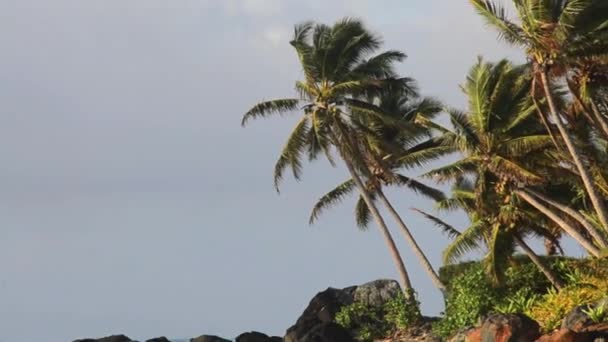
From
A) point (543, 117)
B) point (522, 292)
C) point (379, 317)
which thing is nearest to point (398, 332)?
point (379, 317)

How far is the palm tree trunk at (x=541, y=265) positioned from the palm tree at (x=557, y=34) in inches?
146

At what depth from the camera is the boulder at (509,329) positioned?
87.4ft

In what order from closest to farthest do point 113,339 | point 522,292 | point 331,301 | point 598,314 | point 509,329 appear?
point 509,329, point 598,314, point 522,292, point 331,301, point 113,339

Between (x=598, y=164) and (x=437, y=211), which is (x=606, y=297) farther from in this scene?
(x=437, y=211)

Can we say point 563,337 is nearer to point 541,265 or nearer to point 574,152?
point 574,152

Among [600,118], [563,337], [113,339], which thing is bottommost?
[563,337]

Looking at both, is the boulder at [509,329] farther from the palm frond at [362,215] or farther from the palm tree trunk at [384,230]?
the palm frond at [362,215]

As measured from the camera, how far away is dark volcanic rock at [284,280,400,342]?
142ft

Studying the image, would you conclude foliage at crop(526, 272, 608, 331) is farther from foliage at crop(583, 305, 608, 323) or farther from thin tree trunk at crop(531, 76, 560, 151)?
thin tree trunk at crop(531, 76, 560, 151)

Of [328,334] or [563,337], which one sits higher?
[328,334]

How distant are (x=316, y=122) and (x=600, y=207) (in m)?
14.2

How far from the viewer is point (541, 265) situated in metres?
38.4

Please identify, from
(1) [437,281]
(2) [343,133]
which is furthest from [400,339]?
(2) [343,133]

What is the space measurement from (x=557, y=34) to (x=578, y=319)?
31.0ft
